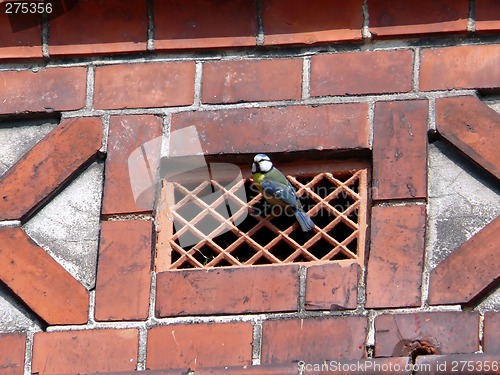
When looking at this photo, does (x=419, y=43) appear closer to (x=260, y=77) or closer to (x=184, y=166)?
(x=260, y=77)

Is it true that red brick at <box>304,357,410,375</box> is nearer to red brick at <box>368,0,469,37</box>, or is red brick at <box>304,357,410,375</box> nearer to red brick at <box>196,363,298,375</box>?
red brick at <box>196,363,298,375</box>

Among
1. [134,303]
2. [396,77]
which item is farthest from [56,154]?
[396,77]

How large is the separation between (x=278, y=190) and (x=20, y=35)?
0.90m

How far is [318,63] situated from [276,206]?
418 millimetres

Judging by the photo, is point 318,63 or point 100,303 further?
point 318,63

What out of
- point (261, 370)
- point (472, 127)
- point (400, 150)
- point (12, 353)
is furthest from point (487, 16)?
point (12, 353)

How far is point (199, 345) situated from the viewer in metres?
3.96

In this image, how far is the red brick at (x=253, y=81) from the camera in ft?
14.1

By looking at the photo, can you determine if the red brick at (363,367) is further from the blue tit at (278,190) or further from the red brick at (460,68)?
the red brick at (460,68)

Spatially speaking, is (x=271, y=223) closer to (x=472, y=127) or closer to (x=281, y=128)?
(x=281, y=128)

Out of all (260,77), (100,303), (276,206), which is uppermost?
(260,77)

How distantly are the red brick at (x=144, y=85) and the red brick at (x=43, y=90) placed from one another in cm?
6

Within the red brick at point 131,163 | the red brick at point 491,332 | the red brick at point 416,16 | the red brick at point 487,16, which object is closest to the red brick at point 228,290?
the red brick at point 131,163

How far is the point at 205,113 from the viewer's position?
430 cm
